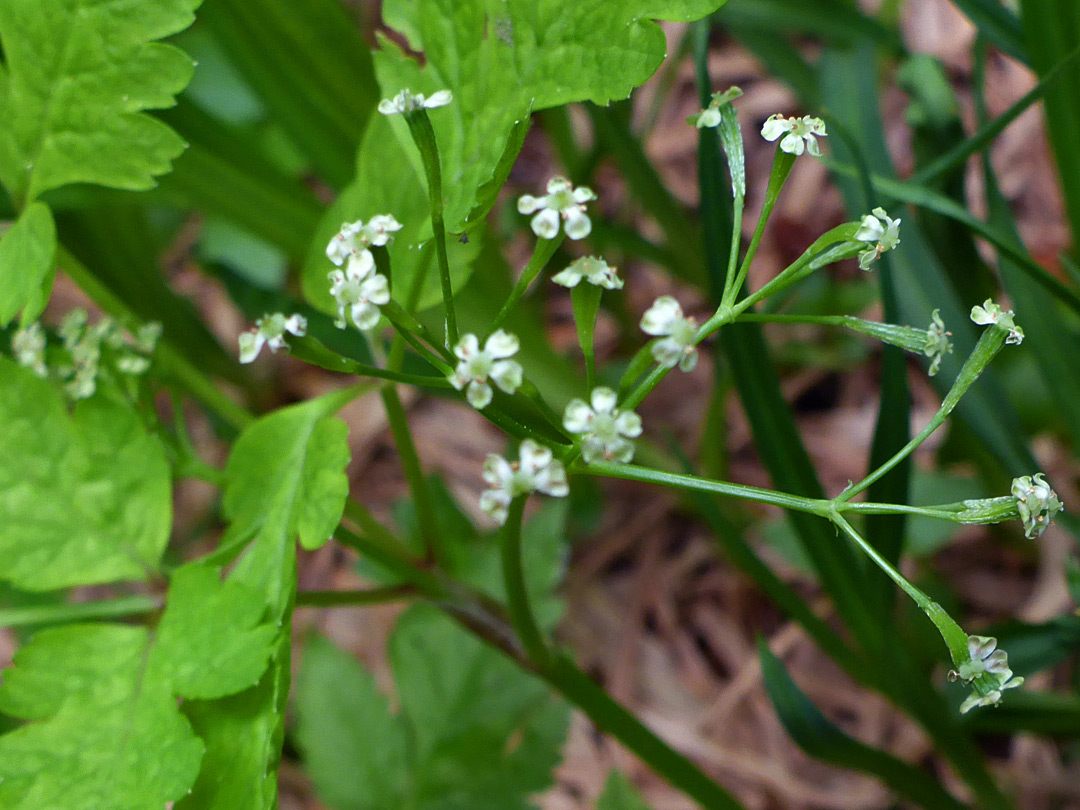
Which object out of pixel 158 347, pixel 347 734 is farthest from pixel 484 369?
pixel 347 734

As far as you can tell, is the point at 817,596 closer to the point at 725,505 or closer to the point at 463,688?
the point at 725,505

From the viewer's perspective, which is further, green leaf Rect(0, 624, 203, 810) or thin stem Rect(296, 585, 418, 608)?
thin stem Rect(296, 585, 418, 608)

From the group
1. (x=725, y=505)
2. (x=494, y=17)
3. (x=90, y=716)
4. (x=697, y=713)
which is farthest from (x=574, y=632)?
(x=494, y=17)

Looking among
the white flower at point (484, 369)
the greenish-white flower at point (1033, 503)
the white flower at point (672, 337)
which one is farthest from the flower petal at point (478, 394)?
the greenish-white flower at point (1033, 503)

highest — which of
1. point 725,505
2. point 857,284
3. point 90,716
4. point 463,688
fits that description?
point 857,284

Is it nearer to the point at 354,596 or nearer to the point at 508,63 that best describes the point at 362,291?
the point at 508,63

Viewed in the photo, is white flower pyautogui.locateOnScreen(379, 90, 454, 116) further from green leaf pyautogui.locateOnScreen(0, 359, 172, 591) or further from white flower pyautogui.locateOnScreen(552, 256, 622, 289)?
green leaf pyautogui.locateOnScreen(0, 359, 172, 591)

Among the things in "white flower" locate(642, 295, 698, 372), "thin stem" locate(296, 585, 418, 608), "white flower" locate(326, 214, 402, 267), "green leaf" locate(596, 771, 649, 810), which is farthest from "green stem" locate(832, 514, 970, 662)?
"green leaf" locate(596, 771, 649, 810)
